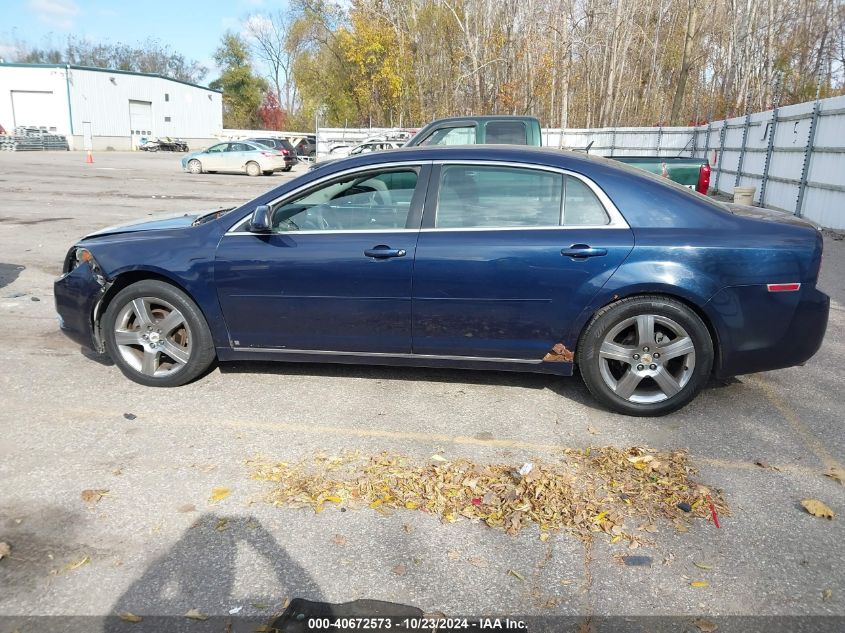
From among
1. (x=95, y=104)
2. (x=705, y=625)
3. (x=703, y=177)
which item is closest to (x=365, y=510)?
(x=705, y=625)

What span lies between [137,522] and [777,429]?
3781mm

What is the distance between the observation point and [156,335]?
457 cm

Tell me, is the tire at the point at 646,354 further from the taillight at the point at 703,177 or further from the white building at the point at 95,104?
the white building at the point at 95,104

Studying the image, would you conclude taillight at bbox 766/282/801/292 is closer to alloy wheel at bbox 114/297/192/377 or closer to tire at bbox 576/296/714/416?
tire at bbox 576/296/714/416

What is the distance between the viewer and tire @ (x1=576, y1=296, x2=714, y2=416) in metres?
4.03

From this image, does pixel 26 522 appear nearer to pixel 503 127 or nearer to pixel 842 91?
pixel 503 127

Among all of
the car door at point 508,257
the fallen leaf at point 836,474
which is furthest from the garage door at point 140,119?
the fallen leaf at point 836,474

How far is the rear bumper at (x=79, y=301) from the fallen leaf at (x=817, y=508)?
4573 millimetres

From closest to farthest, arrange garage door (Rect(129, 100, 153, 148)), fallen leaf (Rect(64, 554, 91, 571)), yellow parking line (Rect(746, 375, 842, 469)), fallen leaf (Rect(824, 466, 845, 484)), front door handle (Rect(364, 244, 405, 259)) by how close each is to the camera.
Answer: fallen leaf (Rect(64, 554, 91, 571))
fallen leaf (Rect(824, 466, 845, 484))
yellow parking line (Rect(746, 375, 842, 469))
front door handle (Rect(364, 244, 405, 259))
garage door (Rect(129, 100, 153, 148))

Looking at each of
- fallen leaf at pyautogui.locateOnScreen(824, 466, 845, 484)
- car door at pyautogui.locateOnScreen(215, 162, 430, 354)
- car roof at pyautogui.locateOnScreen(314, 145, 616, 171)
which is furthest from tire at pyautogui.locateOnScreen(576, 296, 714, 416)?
car door at pyautogui.locateOnScreen(215, 162, 430, 354)

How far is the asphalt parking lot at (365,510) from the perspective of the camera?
8.45 ft

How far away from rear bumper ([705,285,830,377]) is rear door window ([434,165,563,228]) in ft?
3.97

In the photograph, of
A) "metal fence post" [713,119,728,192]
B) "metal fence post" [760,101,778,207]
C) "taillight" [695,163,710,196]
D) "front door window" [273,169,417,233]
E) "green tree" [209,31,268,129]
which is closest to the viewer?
"front door window" [273,169,417,233]

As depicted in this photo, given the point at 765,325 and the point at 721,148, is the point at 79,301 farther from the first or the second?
the point at 721,148
